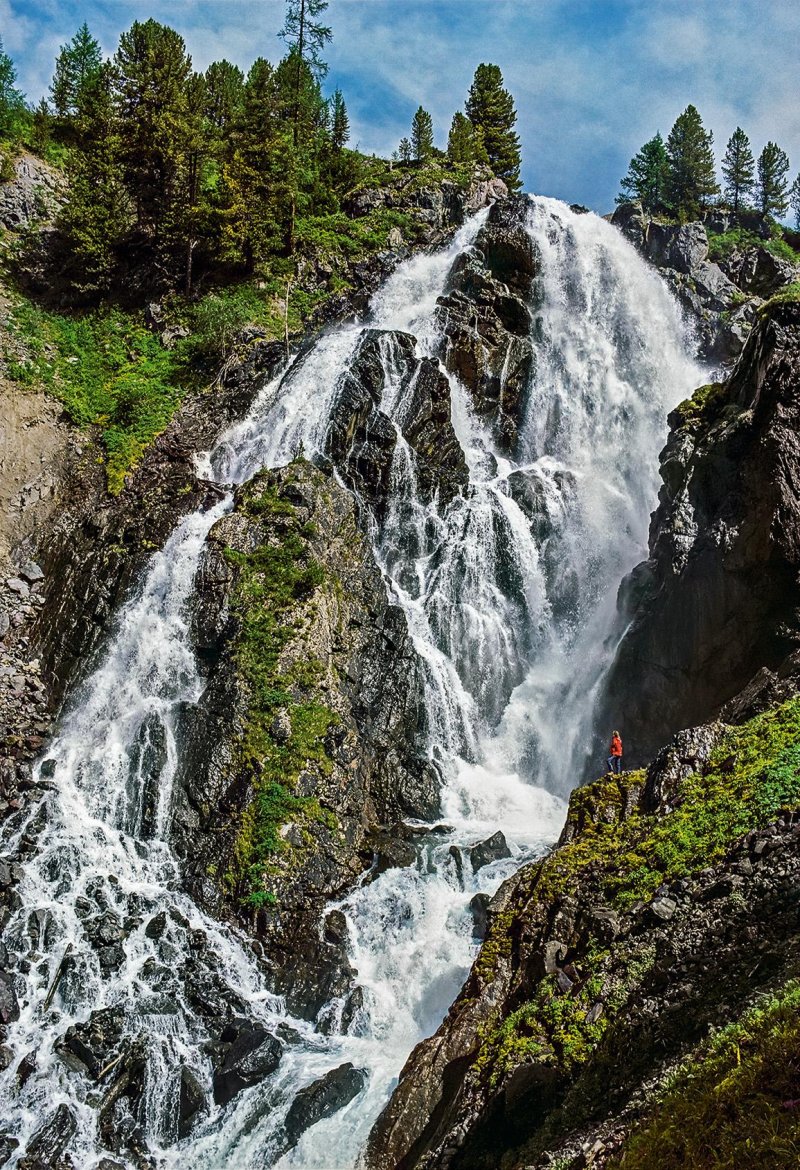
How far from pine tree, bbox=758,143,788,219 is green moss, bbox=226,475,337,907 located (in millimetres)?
55459

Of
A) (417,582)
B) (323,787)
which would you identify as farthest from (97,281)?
(323,787)

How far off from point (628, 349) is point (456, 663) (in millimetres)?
19218

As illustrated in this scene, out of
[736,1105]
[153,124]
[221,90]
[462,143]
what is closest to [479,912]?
[736,1105]

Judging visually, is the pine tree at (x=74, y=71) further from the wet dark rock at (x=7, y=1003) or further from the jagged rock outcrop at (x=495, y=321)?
the wet dark rock at (x=7, y=1003)

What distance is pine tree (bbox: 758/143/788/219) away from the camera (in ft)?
186

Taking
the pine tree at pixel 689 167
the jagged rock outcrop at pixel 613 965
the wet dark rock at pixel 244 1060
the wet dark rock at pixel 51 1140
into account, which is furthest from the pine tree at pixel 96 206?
the pine tree at pixel 689 167

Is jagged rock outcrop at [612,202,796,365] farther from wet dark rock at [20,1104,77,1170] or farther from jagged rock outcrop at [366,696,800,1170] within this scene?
wet dark rock at [20,1104,77,1170]

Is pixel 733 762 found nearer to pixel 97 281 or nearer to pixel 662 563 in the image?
pixel 662 563

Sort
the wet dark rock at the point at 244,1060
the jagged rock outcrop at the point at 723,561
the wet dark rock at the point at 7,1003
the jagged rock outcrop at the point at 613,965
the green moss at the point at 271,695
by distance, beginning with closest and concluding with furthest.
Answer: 1. the jagged rock outcrop at the point at 613,965
2. the wet dark rock at the point at 244,1060
3. the wet dark rock at the point at 7,1003
4. the green moss at the point at 271,695
5. the jagged rock outcrop at the point at 723,561

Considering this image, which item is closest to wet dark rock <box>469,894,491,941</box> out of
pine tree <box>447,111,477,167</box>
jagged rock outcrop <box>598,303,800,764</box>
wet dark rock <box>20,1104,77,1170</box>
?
jagged rock outcrop <box>598,303,800,764</box>

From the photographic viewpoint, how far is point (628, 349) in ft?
108

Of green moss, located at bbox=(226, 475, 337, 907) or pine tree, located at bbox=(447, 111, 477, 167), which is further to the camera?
pine tree, located at bbox=(447, 111, 477, 167)

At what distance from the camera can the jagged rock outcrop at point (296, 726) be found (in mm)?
15227

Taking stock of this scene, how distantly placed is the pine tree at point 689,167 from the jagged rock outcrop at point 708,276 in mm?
9541
